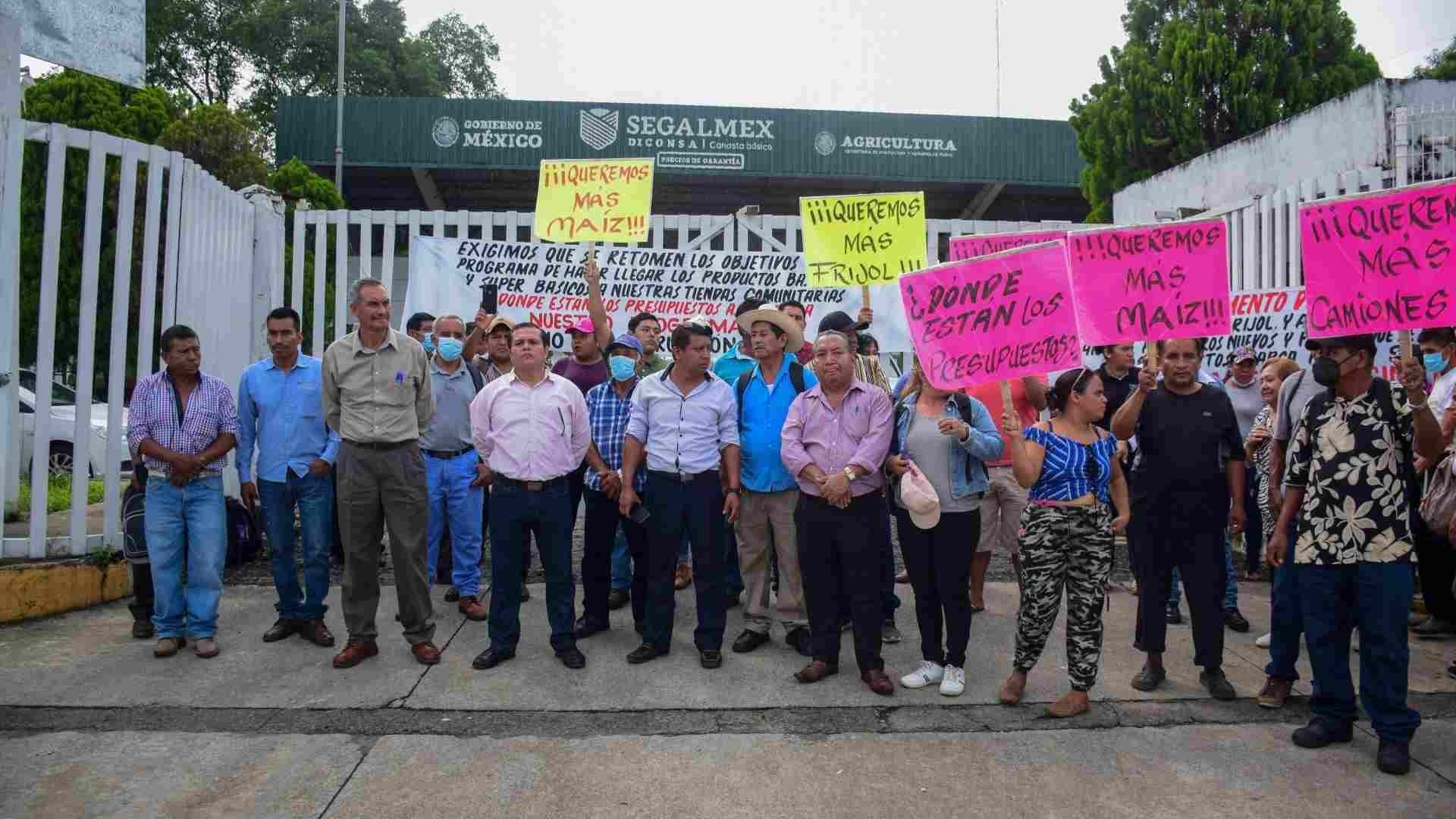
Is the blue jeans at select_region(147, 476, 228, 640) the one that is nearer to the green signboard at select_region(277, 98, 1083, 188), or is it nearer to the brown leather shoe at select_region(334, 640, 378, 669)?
the brown leather shoe at select_region(334, 640, 378, 669)

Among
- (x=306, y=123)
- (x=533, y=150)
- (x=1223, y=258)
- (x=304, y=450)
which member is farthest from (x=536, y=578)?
(x=306, y=123)

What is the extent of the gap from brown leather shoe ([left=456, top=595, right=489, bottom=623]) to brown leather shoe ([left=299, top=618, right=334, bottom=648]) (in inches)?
31.2

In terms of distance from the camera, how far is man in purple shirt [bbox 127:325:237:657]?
5543 millimetres

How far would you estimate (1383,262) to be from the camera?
173 inches

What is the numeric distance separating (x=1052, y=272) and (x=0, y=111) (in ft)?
21.0

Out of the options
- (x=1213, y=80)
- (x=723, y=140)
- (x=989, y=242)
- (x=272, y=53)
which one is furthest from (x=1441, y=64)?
(x=272, y=53)

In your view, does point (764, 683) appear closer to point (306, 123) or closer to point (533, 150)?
point (533, 150)

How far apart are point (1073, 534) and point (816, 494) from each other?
1.19 m

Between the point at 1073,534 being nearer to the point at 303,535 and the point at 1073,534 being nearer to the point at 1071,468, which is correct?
the point at 1071,468

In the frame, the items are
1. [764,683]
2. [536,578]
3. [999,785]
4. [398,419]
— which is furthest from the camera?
[536,578]

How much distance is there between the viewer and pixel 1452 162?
8.85 metres

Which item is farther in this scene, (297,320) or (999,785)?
(297,320)

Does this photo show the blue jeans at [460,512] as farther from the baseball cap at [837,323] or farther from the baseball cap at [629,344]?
the baseball cap at [837,323]

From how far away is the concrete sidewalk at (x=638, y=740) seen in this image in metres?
3.80
